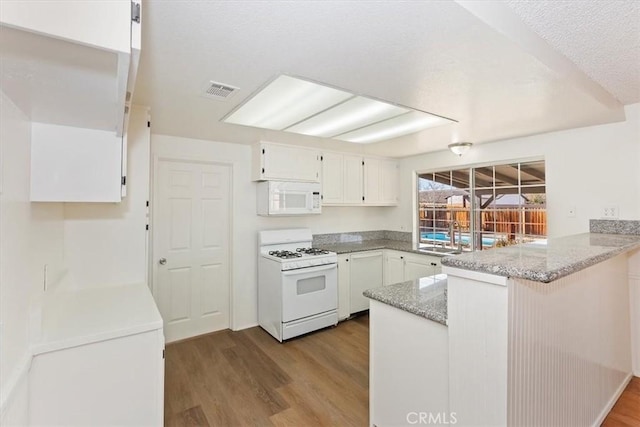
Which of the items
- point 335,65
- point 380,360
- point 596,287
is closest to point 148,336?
point 380,360

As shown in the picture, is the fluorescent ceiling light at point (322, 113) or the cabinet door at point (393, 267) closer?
the fluorescent ceiling light at point (322, 113)

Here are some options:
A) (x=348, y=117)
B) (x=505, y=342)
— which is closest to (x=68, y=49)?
(x=505, y=342)

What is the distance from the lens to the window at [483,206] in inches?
133

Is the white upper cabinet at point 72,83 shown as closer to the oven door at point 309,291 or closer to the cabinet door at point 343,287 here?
the oven door at point 309,291

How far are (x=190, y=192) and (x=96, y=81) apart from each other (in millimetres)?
2468

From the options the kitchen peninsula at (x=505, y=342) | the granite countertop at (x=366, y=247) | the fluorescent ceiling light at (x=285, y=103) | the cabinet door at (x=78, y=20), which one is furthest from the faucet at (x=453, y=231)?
the cabinet door at (x=78, y=20)

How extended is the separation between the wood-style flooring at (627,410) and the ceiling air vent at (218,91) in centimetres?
328

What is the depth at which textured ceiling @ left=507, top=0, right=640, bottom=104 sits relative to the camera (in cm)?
122

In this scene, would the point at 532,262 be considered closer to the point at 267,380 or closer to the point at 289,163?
the point at 267,380

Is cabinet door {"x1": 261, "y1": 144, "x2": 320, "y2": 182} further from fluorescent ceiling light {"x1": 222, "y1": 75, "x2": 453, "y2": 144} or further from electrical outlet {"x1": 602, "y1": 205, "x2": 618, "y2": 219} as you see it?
electrical outlet {"x1": 602, "y1": 205, "x2": 618, "y2": 219}

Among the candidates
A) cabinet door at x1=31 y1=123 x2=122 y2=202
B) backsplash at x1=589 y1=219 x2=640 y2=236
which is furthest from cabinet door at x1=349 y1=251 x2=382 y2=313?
cabinet door at x1=31 y1=123 x2=122 y2=202

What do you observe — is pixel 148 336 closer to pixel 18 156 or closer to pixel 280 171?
pixel 18 156

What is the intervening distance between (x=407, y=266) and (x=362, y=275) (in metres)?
0.59

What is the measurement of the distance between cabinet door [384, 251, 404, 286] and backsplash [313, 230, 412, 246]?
0.58m
